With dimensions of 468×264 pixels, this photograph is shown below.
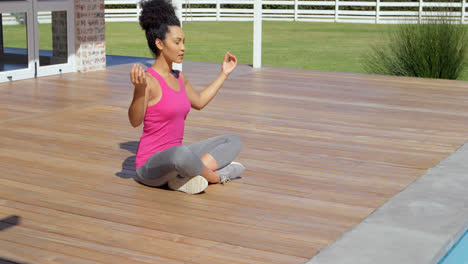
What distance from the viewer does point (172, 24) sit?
4152 millimetres

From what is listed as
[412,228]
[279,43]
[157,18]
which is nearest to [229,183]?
[157,18]

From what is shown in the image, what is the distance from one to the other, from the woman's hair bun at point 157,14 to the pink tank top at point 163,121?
0.95ft

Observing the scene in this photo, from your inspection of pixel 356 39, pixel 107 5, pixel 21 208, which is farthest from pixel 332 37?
pixel 21 208

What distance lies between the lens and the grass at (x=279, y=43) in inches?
593

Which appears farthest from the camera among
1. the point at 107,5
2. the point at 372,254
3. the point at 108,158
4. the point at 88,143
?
the point at 107,5

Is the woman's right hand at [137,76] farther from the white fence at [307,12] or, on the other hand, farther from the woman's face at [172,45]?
the white fence at [307,12]

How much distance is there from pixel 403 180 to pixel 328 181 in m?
0.52

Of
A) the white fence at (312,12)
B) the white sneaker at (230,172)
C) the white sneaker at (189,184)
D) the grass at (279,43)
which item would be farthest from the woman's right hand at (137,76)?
the white fence at (312,12)

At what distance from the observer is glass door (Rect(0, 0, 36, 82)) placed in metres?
9.11

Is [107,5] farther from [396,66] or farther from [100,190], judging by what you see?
[100,190]

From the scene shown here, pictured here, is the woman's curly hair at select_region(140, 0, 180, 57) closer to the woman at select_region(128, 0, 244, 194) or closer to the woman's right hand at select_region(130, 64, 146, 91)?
the woman at select_region(128, 0, 244, 194)

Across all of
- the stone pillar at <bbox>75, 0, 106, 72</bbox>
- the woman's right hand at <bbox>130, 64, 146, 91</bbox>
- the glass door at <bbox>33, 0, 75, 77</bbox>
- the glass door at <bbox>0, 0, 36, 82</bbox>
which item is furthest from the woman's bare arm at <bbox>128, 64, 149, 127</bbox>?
the stone pillar at <bbox>75, 0, 106, 72</bbox>

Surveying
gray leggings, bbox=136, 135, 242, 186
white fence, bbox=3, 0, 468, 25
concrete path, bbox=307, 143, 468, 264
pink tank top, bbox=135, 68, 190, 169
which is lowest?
concrete path, bbox=307, 143, 468, 264

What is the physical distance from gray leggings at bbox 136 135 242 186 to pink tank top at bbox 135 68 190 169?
0.09 meters
